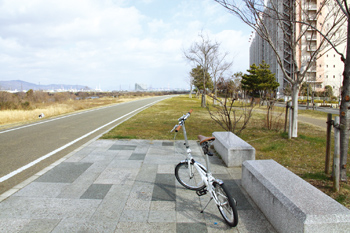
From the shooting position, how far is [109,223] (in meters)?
3.14

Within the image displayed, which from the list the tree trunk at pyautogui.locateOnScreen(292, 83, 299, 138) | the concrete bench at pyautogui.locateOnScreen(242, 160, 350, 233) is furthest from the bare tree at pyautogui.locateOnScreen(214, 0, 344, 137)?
the concrete bench at pyautogui.locateOnScreen(242, 160, 350, 233)

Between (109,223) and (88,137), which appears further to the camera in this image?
(88,137)

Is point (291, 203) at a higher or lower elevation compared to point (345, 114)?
lower

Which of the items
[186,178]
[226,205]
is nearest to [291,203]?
[226,205]

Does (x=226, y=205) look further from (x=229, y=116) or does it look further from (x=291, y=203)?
(x=229, y=116)

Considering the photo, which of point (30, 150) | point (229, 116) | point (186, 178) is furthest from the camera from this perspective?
point (229, 116)

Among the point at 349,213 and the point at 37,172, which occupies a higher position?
the point at 349,213

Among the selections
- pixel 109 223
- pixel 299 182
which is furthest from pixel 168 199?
pixel 299 182

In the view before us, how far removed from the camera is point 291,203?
8.75 ft

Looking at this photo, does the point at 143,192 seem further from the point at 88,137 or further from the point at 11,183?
the point at 88,137

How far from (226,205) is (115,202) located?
165 cm

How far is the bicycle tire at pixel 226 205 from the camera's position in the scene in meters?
2.97

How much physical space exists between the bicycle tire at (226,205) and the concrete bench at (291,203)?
0.49 meters

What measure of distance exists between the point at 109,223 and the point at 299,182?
2488mm
